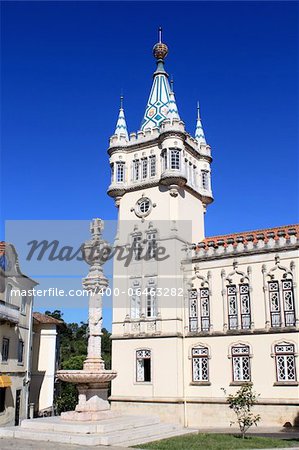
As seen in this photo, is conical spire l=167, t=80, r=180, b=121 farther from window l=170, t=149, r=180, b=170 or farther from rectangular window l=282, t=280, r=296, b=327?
rectangular window l=282, t=280, r=296, b=327

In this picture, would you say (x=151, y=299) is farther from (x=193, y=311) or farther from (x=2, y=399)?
(x=2, y=399)

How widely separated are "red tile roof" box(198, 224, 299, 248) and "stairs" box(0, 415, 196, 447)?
12.7 meters

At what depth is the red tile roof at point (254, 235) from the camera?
28.8m

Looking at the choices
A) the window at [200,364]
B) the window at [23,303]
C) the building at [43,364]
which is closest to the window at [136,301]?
the window at [200,364]

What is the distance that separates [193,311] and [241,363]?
437cm

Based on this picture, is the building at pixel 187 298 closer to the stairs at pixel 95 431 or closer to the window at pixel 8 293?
the window at pixel 8 293

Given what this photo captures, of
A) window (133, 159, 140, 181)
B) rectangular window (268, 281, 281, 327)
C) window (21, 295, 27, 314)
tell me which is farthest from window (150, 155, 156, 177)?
window (21, 295, 27, 314)

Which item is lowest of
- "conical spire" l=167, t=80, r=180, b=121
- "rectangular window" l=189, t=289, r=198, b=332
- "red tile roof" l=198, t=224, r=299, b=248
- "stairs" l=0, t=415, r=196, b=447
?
"stairs" l=0, t=415, r=196, b=447

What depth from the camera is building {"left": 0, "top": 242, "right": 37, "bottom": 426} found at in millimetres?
30234

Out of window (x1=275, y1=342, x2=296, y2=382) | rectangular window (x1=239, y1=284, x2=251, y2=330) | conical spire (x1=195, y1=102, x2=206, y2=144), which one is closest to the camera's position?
window (x1=275, y1=342, x2=296, y2=382)

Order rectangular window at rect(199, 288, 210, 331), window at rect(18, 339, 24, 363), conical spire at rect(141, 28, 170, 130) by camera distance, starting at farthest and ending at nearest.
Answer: conical spire at rect(141, 28, 170, 130) → window at rect(18, 339, 24, 363) → rectangular window at rect(199, 288, 210, 331)

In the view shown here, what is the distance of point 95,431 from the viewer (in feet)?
58.6

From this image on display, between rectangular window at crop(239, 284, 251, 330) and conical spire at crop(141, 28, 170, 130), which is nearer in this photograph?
rectangular window at crop(239, 284, 251, 330)

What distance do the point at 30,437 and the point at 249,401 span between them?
10241 millimetres
